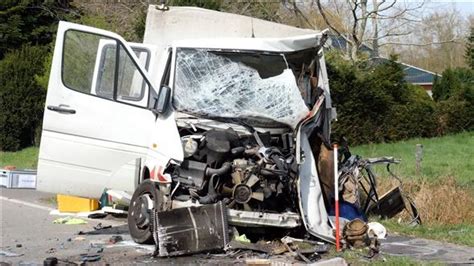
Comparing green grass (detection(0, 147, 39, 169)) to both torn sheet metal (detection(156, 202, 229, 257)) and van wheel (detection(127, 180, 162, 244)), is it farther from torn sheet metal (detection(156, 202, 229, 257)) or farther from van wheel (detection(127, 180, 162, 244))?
torn sheet metal (detection(156, 202, 229, 257))

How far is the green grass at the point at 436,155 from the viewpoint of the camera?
13969 millimetres

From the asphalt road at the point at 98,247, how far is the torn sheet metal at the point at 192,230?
0.35ft

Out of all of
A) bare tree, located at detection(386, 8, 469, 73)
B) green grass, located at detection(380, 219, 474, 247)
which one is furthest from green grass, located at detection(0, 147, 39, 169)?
bare tree, located at detection(386, 8, 469, 73)

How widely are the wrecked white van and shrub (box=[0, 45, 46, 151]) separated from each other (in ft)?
49.0

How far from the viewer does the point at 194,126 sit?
26.8 ft

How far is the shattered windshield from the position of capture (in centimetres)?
823

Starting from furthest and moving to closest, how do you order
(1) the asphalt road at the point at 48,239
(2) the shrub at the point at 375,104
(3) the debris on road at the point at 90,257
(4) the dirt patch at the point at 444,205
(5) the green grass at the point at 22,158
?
(2) the shrub at the point at 375,104 → (5) the green grass at the point at 22,158 → (4) the dirt patch at the point at 444,205 → (1) the asphalt road at the point at 48,239 → (3) the debris on road at the point at 90,257

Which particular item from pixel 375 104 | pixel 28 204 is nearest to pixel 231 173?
pixel 28 204

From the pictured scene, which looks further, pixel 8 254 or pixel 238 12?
pixel 238 12

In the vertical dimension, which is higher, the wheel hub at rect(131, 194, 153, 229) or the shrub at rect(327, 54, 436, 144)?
the shrub at rect(327, 54, 436, 144)

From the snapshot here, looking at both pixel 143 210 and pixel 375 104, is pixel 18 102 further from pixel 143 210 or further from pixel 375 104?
pixel 143 210

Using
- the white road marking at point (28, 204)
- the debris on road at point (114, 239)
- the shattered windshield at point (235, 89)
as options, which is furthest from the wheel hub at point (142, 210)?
the white road marking at point (28, 204)

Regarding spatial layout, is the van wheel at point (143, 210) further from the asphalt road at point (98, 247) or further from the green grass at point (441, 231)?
the green grass at point (441, 231)

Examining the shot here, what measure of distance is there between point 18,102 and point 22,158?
311 cm
